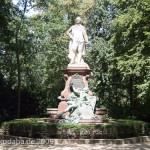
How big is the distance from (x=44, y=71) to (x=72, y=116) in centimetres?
2043

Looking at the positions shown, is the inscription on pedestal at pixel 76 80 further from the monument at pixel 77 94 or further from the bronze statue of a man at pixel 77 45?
the bronze statue of a man at pixel 77 45

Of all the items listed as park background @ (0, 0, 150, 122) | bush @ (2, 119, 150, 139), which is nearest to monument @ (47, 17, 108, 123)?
bush @ (2, 119, 150, 139)

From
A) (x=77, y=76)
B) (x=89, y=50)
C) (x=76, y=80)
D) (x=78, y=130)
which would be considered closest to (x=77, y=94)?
(x=76, y=80)

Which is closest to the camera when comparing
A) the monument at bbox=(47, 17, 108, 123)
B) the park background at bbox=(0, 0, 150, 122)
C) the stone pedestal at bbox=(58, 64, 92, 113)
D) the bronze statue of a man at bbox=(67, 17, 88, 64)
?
the monument at bbox=(47, 17, 108, 123)

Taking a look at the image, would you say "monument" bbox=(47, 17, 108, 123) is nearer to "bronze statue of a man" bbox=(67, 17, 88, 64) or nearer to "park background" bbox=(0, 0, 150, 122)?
"bronze statue of a man" bbox=(67, 17, 88, 64)

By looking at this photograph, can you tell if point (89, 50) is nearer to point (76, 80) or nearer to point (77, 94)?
point (76, 80)

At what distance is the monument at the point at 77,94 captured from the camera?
1608cm

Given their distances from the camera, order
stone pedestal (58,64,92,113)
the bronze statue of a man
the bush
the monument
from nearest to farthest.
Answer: the bush
the monument
stone pedestal (58,64,92,113)
the bronze statue of a man

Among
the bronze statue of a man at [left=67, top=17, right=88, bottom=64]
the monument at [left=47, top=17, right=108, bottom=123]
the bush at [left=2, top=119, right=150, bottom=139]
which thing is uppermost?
the bronze statue of a man at [left=67, top=17, right=88, bottom=64]

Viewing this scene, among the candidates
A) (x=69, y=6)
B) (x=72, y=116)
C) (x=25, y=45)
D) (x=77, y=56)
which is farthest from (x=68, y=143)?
(x=69, y=6)

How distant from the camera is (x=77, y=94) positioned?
1689 centimetres

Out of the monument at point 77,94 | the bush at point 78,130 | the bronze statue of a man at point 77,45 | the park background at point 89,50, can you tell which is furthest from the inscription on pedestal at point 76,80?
the bush at point 78,130

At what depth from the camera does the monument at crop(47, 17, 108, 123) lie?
16078mm

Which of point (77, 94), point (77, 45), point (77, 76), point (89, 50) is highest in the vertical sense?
point (89, 50)
